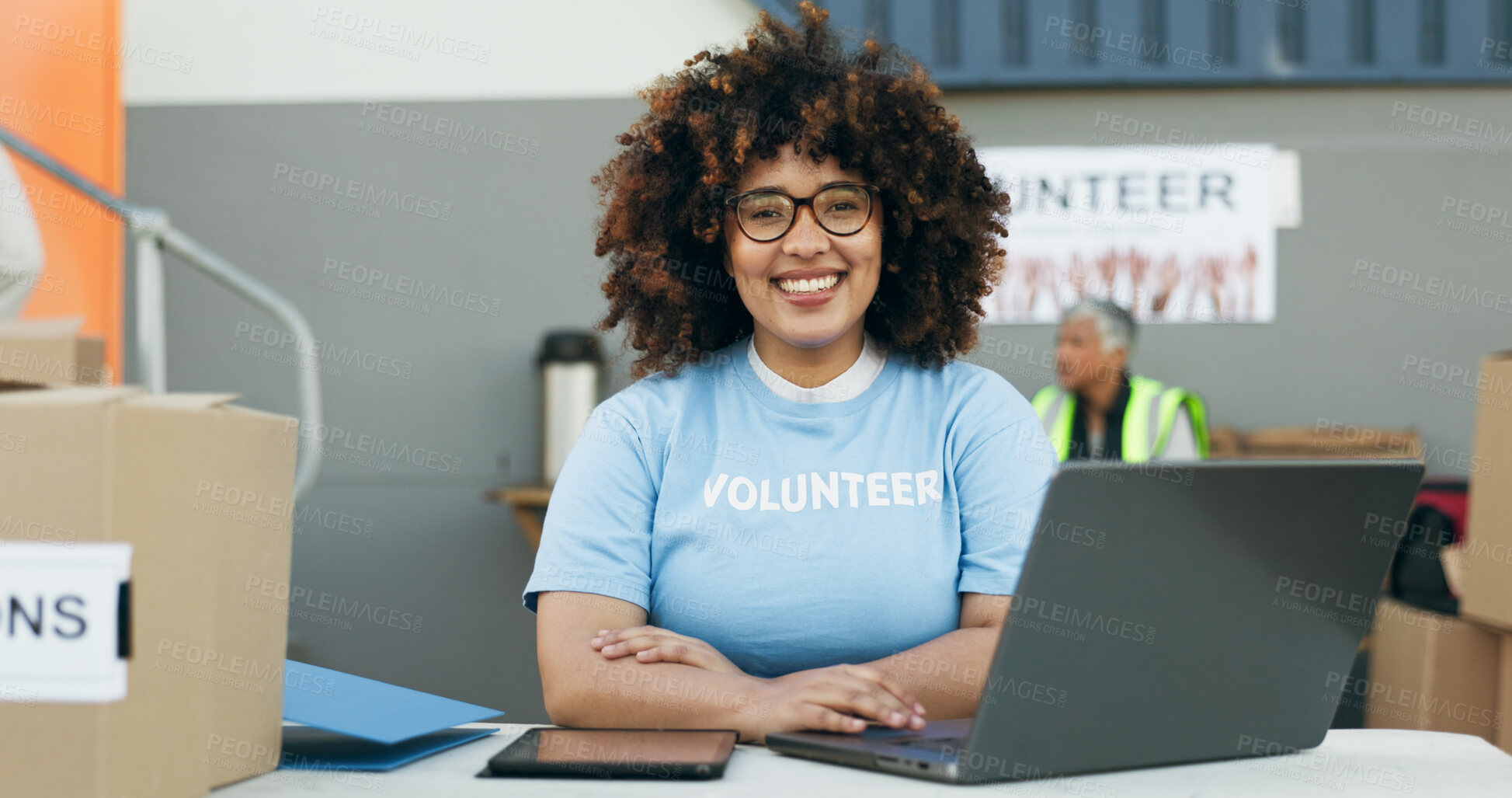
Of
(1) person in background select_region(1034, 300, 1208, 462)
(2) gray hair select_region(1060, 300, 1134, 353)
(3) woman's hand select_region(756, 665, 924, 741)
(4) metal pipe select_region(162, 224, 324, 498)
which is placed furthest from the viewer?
(2) gray hair select_region(1060, 300, 1134, 353)

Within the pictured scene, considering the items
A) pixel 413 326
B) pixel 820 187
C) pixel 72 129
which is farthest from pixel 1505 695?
pixel 72 129

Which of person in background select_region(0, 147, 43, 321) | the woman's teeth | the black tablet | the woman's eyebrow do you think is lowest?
the black tablet

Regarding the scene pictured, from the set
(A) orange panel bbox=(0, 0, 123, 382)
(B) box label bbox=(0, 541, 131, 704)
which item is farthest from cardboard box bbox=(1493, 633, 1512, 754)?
(A) orange panel bbox=(0, 0, 123, 382)

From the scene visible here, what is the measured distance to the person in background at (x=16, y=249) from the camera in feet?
4.43

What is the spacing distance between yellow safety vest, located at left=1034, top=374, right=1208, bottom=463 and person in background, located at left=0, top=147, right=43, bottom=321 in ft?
7.84

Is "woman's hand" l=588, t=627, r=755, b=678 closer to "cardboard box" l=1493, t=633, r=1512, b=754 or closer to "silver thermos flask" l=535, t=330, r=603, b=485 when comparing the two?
"cardboard box" l=1493, t=633, r=1512, b=754

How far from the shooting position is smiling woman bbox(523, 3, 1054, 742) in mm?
1201

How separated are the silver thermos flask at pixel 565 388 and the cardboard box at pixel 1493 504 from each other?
8.36ft

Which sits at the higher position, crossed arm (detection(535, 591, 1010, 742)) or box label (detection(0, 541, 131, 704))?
box label (detection(0, 541, 131, 704))

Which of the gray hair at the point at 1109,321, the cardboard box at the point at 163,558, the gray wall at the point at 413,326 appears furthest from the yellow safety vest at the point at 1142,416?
the cardboard box at the point at 163,558

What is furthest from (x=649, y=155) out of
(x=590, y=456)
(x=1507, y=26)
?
(x=1507, y=26)

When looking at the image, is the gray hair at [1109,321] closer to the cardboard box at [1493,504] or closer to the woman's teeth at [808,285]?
the cardboard box at [1493,504]

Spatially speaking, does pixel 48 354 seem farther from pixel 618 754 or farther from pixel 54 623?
pixel 618 754

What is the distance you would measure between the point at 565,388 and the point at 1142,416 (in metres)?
1.67
